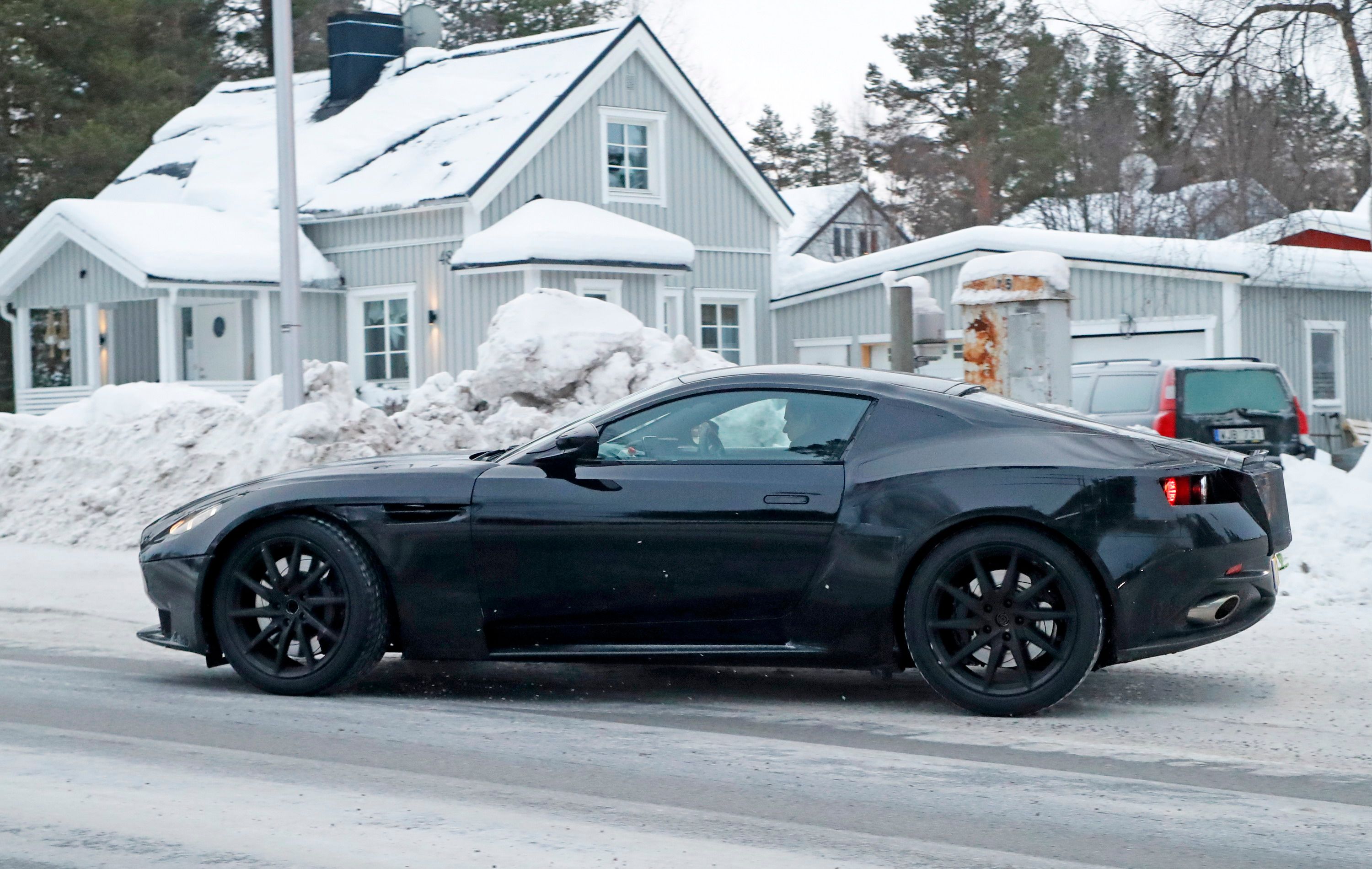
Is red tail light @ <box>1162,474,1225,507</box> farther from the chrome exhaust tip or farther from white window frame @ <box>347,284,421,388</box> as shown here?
white window frame @ <box>347,284,421,388</box>

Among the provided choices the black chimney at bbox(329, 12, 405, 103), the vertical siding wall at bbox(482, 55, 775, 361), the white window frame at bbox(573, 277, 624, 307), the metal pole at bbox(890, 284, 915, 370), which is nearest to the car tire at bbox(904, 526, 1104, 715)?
the metal pole at bbox(890, 284, 915, 370)

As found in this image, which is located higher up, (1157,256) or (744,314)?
(1157,256)

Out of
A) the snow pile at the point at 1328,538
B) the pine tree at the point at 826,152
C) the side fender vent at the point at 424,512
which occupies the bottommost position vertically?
the snow pile at the point at 1328,538

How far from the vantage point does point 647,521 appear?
6535 millimetres

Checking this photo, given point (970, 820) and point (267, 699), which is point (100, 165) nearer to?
point (267, 699)

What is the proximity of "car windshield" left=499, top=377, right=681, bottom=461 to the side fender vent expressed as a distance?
0.31m

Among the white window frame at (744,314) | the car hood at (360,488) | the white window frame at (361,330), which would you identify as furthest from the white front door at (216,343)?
the car hood at (360,488)

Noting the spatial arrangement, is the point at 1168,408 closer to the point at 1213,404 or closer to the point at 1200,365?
the point at 1213,404

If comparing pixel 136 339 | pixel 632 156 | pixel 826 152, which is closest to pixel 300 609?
pixel 632 156

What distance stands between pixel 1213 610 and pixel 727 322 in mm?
24123

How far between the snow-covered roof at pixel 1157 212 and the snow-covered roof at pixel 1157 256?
13980 mm

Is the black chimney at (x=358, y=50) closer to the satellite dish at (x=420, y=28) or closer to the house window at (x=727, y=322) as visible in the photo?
the satellite dish at (x=420, y=28)

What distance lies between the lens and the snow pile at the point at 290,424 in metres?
13.3

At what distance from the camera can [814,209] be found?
59.2 m
